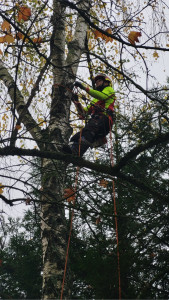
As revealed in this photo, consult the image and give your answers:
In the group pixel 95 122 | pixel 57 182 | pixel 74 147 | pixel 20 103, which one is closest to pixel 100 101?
pixel 95 122

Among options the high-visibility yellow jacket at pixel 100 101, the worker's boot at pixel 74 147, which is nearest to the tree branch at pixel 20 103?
the worker's boot at pixel 74 147

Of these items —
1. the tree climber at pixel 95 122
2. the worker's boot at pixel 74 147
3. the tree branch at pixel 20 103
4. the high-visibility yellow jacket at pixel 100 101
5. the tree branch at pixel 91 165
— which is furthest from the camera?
the tree climber at pixel 95 122

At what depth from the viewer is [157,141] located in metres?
2.27

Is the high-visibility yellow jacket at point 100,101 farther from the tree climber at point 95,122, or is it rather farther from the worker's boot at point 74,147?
the worker's boot at point 74,147

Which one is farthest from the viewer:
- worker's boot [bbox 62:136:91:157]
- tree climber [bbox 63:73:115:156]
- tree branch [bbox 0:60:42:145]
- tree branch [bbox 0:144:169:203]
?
tree climber [bbox 63:73:115:156]

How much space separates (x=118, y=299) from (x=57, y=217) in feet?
3.36

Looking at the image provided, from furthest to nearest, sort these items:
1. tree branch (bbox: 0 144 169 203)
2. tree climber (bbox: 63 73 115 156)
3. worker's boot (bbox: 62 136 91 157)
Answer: tree climber (bbox: 63 73 115 156) → worker's boot (bbox: 62 136 91 157) → tree branch (bbox: 0 144 169 203)

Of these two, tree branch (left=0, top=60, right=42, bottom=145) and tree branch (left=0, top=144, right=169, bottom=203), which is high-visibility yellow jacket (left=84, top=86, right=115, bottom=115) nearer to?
tree branch (left=0, top=144, right=169, bottom=203)

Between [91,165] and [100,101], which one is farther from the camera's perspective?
[100,101]

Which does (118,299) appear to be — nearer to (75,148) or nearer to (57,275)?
(57,275)

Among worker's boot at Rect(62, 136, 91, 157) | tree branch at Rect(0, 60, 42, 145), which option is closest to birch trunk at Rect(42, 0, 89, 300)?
worker's boot at Rect(62, 136, 91, 157)

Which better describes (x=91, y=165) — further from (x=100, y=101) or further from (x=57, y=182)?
(x=100, y=101)

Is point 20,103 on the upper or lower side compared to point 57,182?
upper

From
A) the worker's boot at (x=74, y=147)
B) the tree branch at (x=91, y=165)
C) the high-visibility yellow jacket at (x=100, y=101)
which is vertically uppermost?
the high-visibility yellow jacket at (x=100, y=101)
